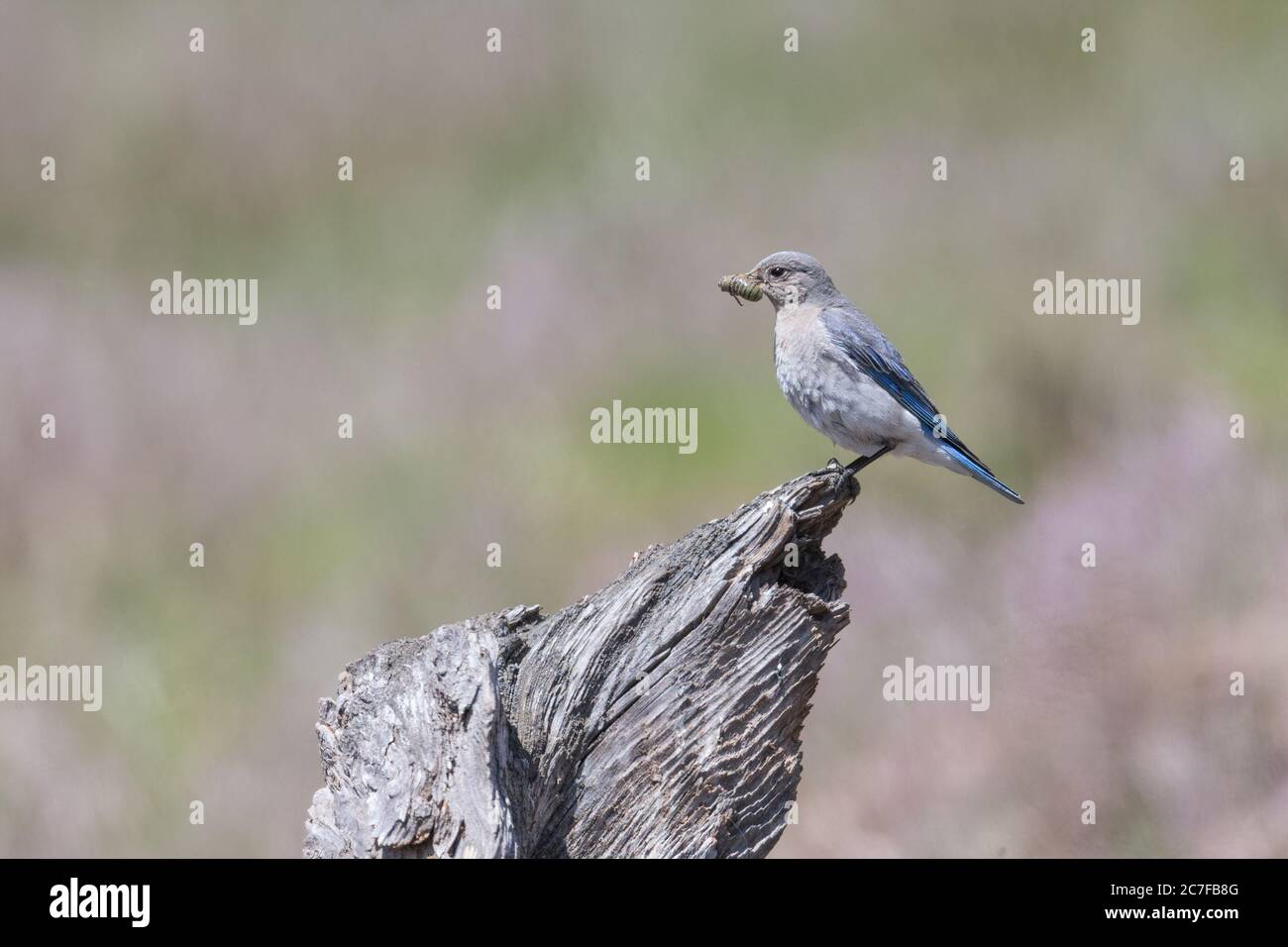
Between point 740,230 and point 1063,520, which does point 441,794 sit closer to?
point 1063,520

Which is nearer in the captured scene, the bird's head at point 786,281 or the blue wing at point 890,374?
the blue wing at point 890,374

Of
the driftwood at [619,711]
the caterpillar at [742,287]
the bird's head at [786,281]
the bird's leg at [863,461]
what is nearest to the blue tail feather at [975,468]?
the bird's leg at [863,461]

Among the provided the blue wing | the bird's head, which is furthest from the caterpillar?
the blue wing

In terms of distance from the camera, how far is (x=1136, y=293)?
17.4 m

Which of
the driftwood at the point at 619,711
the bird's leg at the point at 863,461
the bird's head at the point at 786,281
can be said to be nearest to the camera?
the driftwood at the point at 619,711

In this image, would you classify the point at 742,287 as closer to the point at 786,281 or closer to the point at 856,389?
the point at 786,281

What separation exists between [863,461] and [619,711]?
2616 millimetres

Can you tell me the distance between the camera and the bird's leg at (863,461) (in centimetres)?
759

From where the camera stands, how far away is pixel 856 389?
8289mm

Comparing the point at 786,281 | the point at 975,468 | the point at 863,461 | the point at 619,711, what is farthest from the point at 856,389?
the point at 619,711

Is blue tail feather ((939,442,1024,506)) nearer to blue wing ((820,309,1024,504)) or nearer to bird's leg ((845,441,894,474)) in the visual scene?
blue wing ((820,309,1024,504))

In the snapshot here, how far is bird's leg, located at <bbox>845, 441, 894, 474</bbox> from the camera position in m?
7.59

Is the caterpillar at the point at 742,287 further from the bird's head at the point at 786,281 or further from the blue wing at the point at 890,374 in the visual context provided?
the blue wing at the point at 890,374

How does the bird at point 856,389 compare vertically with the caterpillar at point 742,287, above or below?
below
